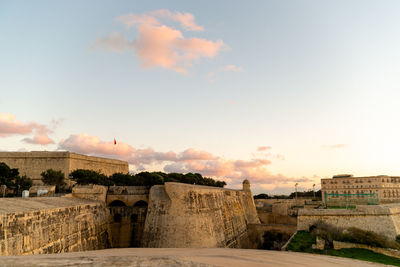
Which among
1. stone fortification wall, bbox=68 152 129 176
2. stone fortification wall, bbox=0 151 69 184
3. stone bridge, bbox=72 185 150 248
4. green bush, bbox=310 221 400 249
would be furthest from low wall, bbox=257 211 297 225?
stone fortification wall, bbox=0 151 69 184

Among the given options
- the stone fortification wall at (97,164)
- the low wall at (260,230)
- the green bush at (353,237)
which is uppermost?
the stone fortification wall at (97,164)

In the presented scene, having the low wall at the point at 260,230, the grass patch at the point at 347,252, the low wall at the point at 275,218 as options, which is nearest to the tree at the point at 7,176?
the low wall at the point at 260,230

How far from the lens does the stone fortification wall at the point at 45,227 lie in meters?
14.8

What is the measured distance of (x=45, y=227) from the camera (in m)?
18.0

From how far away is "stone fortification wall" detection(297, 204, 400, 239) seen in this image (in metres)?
27.2

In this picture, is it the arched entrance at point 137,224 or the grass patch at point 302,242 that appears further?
the arched entrance at point 137,224

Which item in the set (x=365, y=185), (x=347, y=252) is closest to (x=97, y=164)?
(x=347, y=252)

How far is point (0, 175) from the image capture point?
48.0 meters

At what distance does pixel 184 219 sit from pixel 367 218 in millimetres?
16803

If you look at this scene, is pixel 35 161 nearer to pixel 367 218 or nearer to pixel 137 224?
pixel 137 224

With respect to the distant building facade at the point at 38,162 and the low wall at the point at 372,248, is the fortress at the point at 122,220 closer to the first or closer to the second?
the low wall at the point at 372,248

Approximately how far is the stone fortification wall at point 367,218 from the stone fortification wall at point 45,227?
20.4 meters

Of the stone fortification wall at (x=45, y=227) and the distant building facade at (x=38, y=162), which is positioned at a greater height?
the distant building facade at (x=38, y=162)

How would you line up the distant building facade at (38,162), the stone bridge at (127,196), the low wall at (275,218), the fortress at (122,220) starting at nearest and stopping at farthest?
the fortress at (122,220), the stone bridge at (127,196), the low wall at (275,218), the distant building facade at (38,162)
